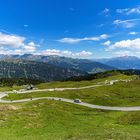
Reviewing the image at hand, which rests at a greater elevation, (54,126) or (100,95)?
(54,126)

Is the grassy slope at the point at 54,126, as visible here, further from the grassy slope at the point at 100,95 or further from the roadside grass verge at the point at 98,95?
the grassy slope at the point at 100,95

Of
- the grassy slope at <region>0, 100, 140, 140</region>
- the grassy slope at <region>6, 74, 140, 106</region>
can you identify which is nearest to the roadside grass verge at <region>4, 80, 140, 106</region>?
the grassy slope at <region>6, 74, 140, 106</region>

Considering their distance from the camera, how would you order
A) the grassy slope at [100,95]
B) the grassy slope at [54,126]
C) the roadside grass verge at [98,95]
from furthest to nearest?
1. the grassy slope at [100,95]
2. the roadside grass verge at [98,95]
3. the grassy slope at [54,126]

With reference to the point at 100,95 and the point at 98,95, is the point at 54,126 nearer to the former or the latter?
the point at 98,95

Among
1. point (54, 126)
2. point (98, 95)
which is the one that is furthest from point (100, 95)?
point (54, 126)

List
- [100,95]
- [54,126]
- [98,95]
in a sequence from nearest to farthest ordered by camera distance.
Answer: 1. [54,126]
2. [98,95]
3. [100,95]

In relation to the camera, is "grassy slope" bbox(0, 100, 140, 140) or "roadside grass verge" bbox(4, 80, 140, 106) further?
"roadside grass verge" bbox(4, 80, 140, 106)

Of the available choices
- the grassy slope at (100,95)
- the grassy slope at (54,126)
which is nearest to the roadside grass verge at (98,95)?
the grassy slope at (100,95)

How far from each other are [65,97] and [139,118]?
63.9m

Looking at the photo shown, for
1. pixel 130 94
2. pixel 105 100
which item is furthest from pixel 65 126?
pixel 130 94

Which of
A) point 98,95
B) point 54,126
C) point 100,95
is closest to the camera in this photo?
point 54,126

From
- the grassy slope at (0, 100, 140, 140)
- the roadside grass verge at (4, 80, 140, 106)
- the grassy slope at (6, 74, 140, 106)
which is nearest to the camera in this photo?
the grassy slope at (0, 100, 140, 140)

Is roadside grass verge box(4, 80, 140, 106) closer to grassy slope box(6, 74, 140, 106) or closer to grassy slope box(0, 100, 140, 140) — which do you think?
grassy slope box(6, 74, 140, 106)

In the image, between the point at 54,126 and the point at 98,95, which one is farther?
the point at 98,95
